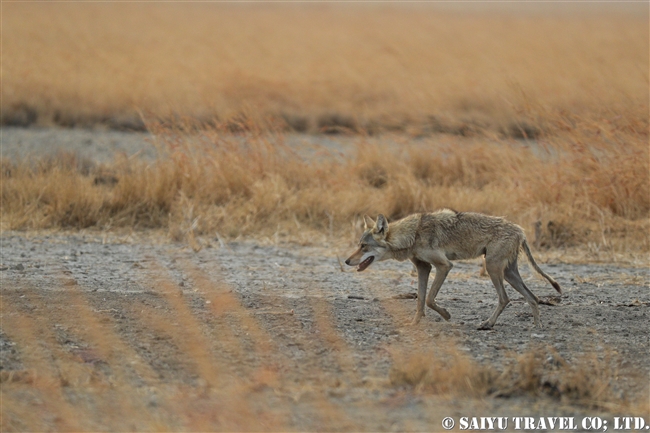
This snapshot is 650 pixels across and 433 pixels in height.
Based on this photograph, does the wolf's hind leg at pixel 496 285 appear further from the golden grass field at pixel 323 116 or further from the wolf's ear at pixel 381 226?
the golden grass field at pixel 323 116

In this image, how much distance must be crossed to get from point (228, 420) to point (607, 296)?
4245mm

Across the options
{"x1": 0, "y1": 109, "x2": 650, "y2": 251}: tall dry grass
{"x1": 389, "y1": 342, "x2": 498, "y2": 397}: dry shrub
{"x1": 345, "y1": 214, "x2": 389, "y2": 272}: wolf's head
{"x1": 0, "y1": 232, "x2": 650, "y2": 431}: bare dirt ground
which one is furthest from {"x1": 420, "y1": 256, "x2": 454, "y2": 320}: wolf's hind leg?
{"x1": 0, "y1": 109, "x2": 650, "y2": 251}: tall dry grass

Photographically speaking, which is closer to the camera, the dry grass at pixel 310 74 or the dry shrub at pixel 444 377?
the dry shrub at pixel 444 377

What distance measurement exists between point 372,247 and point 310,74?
16.1 m

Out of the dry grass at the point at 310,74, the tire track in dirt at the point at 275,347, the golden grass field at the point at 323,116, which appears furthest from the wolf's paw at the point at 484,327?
the dry grass at the point at 310,74

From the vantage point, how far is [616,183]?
9.73m

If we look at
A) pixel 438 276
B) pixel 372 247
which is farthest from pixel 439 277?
pixel 372 247

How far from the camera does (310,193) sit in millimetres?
10273

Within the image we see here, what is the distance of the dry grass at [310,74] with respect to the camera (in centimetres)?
1655

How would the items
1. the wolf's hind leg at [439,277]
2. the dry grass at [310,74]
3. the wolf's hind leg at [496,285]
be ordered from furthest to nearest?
the dry grass at [310,74]
the wolf's hind leg at [439,277]
the wolf's hind leg at [496,285]

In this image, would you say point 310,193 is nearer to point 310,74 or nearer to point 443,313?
point 443,313

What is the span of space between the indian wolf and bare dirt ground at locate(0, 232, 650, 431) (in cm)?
27

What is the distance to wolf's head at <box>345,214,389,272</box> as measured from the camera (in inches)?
248

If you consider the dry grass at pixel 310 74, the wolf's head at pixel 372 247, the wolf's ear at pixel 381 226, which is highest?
the wolf's ear at pixel 381 226
